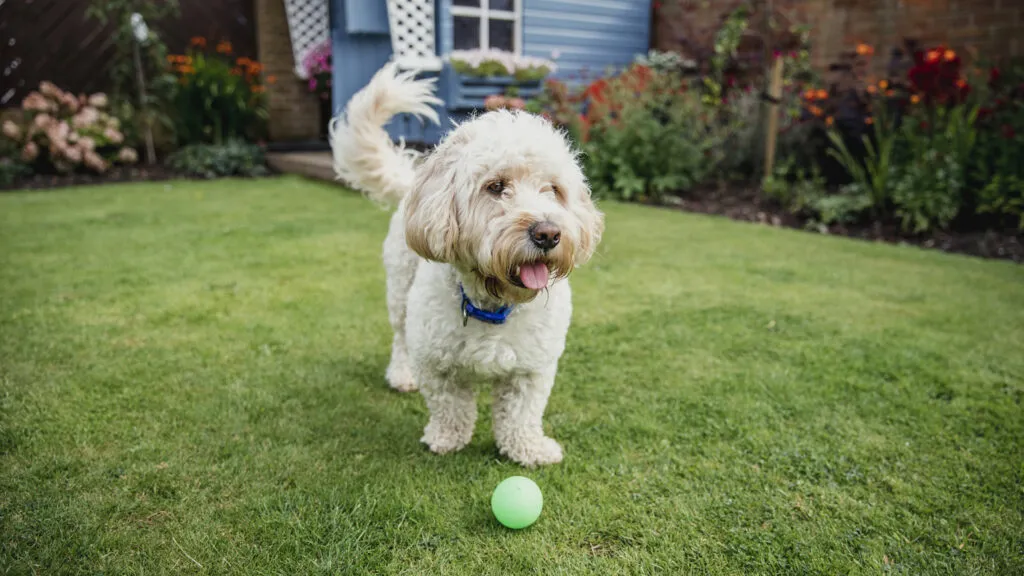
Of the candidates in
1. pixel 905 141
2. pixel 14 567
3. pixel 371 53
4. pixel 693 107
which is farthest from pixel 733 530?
pixel 371 53

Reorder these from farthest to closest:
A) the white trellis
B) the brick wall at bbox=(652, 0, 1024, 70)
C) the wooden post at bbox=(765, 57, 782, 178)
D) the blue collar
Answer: the white trellis
the wooden post at bbox=(765, 57, 782, 178)
the brick wall at bbox=(652, 0, 1024, 70)
the blue collar

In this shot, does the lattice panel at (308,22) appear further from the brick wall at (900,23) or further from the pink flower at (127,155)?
the brick wall at (900,23)

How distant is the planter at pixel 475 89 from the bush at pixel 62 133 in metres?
5.43

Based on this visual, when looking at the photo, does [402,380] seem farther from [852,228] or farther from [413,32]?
[413,32]

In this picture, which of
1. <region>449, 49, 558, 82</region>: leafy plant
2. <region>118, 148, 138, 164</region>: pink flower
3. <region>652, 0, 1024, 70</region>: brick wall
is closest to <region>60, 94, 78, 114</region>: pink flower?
<region>118, 148, 138, 164</region>: pink flower

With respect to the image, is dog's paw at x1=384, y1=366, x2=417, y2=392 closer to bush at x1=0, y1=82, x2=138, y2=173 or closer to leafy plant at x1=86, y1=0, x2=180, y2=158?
bush at x1=0, y1=82, x2=138, y2=173

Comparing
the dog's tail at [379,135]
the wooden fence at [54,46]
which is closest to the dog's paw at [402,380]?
the dog's tail at [379,135]

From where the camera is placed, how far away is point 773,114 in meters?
7.92

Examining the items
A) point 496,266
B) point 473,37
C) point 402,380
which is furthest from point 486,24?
point 496,266

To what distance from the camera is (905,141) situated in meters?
6.90

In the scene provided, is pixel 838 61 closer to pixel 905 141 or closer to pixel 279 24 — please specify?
pixel 905 141

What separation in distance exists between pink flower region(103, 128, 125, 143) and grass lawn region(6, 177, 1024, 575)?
545 centimetres

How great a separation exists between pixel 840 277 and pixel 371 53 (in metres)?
7.84

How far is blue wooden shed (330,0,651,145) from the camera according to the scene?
9.37 metres
